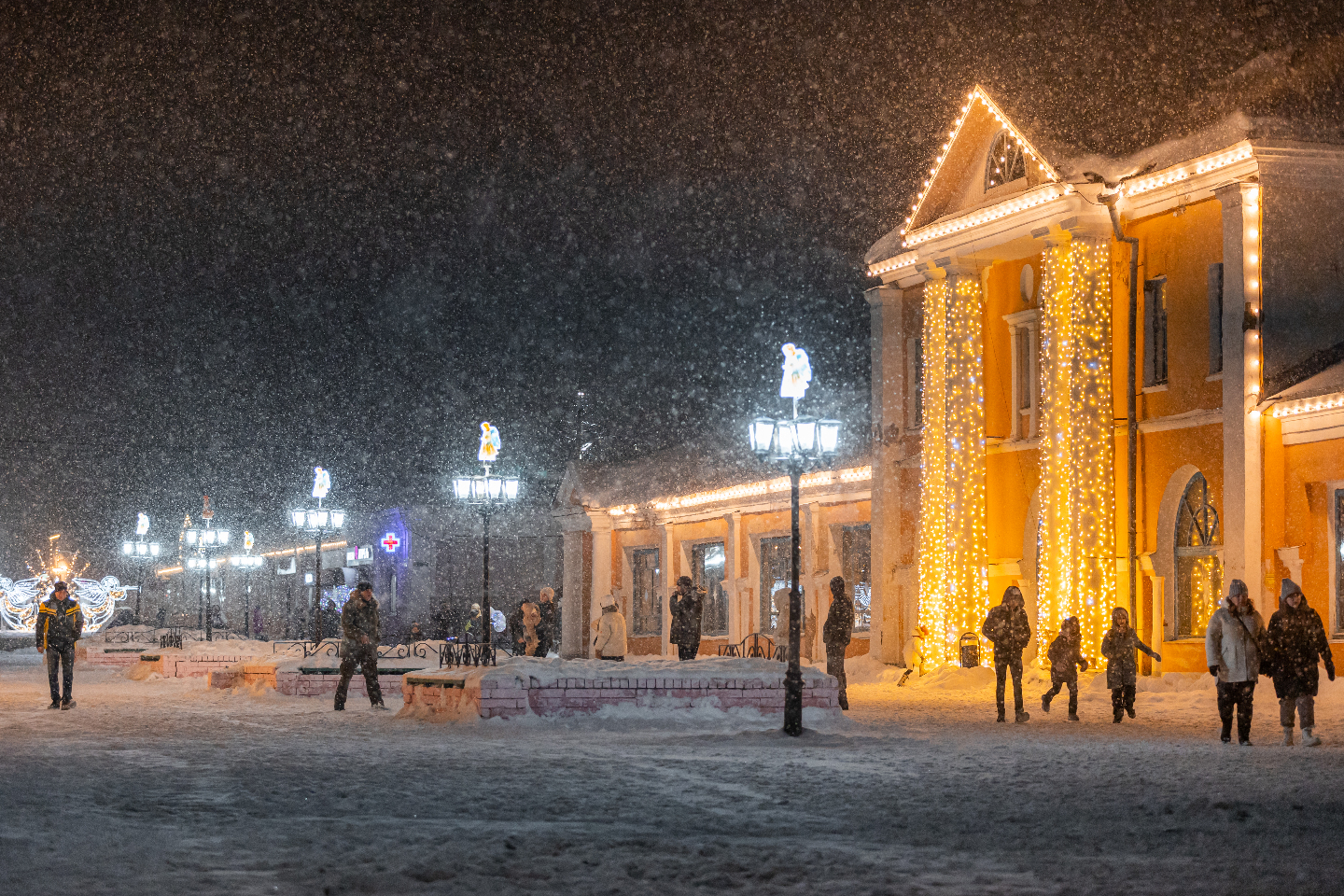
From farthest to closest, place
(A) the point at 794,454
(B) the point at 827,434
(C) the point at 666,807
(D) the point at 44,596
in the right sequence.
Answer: (D) the point at 44,596 → (B) the point at 827,434 → (A) the point at 794,454 → (C) the point at 666,807

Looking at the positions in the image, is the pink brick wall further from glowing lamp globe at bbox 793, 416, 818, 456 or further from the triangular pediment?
the triangular pediment

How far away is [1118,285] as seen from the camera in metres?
21.1

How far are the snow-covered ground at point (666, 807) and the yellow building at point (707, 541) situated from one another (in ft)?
37.5

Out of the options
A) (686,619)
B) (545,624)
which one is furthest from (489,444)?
(686,619)

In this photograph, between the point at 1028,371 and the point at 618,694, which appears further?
the point at 1028,371

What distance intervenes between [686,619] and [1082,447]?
6312 mm

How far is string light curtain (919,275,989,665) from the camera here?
912 inches

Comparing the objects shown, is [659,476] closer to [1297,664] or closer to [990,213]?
[990,213]

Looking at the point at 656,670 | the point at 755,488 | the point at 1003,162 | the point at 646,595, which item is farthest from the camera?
the point at 646,595

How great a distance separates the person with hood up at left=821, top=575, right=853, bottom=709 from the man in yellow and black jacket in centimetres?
949

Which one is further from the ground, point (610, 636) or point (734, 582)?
point (734, 582)

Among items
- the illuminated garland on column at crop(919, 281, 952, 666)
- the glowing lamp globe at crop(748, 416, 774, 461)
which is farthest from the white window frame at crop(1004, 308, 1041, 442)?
the glowing lamp globe at crop(748, 416, 774, 461)

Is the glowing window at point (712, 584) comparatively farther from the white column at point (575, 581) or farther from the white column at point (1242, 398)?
the white column at point (1242, 398)

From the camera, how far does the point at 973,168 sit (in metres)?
23.5
